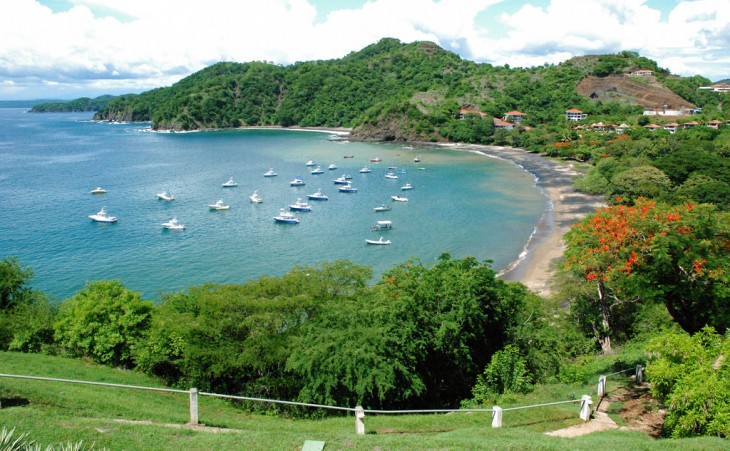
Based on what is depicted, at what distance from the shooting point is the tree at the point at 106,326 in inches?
859

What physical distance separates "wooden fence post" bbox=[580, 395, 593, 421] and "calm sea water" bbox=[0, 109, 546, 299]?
31.5m

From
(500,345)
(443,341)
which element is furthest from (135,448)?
(500,345)

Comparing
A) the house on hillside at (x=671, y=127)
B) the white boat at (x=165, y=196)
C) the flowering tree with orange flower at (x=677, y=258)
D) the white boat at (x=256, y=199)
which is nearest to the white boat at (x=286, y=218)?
the white boat at (x=256, y=199)

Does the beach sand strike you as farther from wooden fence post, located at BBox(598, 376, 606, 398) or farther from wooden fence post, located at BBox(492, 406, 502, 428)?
wooden fence post, located at BBox(492, 406, 502, 428)

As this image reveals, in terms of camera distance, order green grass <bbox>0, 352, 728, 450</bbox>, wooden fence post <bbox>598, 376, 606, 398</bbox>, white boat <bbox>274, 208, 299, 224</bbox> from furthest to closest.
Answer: white boat <bbox>274, 208, 299, 224</bbox> → wooden fence post <bbox>598, 376, 606, 398</bbox> → green grass <bbox>0, 352, 728, 450</bbox>

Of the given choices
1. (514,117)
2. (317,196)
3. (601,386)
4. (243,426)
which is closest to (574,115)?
(514,117)

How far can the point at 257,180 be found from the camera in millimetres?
90188

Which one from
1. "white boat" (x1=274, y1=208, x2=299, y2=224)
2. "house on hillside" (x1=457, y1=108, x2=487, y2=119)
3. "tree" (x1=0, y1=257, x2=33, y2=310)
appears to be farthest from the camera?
"house on hillside" (x1=457, y1=108, x2=487, y2=119)

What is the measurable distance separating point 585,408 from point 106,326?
19.3 meters

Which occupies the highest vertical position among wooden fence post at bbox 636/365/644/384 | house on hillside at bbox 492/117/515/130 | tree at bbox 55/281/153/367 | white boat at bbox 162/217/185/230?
house on hillside at bbox 492/117/515/130

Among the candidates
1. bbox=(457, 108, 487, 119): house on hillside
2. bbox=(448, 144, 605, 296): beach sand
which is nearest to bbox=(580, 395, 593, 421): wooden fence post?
bbox=(448, 144, 605, 296): beach sand

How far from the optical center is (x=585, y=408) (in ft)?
43.5

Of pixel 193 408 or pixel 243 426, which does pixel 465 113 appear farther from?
pixel 193 408

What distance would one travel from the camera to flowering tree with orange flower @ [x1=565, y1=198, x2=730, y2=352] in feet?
48.7
